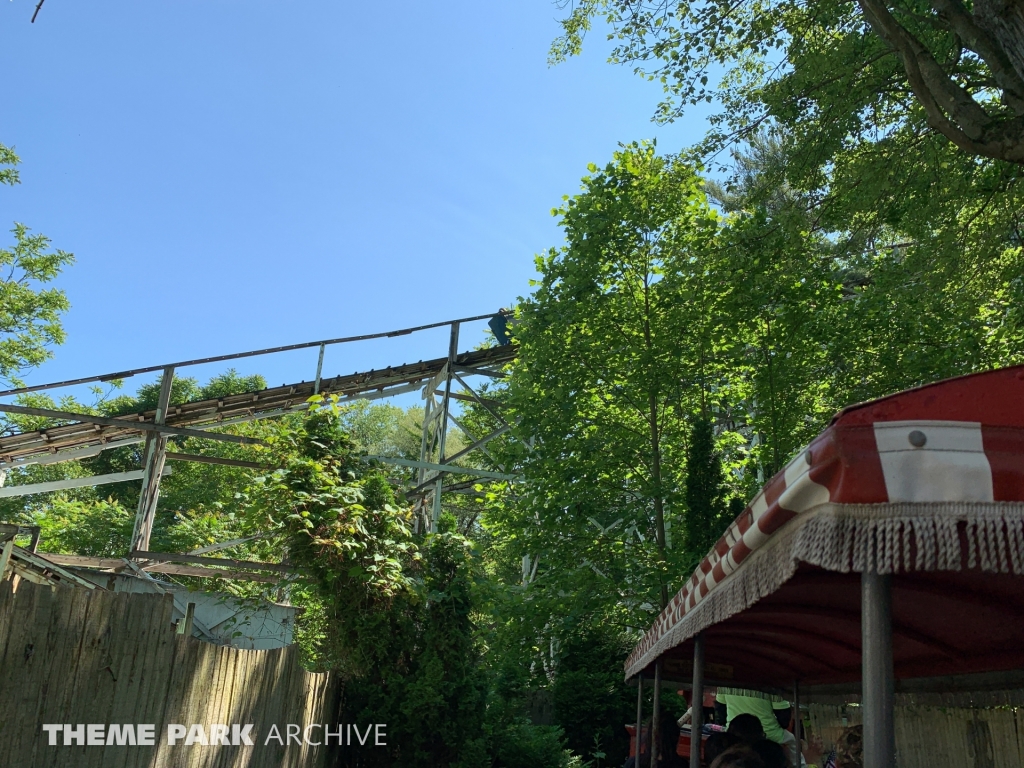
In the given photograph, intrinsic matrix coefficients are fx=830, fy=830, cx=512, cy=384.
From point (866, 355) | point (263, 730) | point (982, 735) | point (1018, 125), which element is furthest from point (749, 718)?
point (866, 355)

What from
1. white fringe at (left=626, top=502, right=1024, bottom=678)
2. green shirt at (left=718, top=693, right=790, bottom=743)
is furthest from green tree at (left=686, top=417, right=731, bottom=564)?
white fringe at (left=626, top=502, right=1024, bottom=678)

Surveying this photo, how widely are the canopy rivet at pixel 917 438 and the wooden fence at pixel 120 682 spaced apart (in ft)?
12.2

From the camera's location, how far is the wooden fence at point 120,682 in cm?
377

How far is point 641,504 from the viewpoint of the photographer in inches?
483

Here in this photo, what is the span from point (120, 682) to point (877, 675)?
3.99 meters

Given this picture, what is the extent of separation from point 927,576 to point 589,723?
37.7 feet

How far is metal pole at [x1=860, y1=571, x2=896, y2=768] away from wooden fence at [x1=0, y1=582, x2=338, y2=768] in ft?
11.6

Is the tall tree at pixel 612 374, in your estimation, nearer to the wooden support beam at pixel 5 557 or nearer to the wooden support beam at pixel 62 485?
the wooden support beam at pixel 5 557

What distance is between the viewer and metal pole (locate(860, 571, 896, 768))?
182cm

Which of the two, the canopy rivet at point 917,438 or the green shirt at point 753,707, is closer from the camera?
the canopy rivet at point 917,438

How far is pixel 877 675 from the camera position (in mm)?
1867

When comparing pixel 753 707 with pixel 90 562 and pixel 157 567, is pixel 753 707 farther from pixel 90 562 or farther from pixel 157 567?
pixel 90 562

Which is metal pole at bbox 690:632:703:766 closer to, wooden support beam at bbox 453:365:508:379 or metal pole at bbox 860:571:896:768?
metal pole at bbox 860:571:896:768

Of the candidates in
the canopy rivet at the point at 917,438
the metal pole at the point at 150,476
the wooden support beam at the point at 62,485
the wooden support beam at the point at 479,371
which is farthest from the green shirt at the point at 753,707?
the wooden support beam at the point at 62,485
